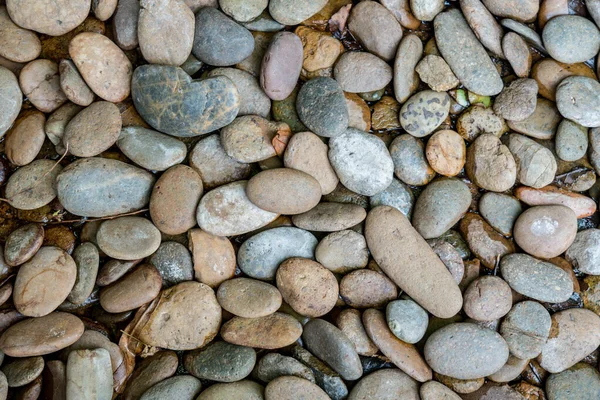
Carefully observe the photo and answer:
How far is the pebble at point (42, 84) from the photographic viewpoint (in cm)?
279

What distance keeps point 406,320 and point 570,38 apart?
1.68 m

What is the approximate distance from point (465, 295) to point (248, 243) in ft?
3.76

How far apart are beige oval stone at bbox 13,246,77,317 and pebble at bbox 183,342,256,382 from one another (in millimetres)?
710

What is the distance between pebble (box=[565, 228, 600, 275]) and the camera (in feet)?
9.39

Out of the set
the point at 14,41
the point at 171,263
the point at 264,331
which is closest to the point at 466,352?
the point at 264,331

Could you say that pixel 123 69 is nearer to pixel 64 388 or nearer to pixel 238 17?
pixel 238 17

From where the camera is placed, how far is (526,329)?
9.16ft

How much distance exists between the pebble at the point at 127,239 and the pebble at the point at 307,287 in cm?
66

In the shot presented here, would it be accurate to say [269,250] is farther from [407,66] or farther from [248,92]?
[407,66]

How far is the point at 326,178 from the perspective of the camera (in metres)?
2.88

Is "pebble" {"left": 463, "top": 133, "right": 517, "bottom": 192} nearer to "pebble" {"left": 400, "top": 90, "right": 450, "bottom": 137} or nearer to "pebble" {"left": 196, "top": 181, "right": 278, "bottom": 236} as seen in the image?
"pebble" {"left": 400, "top": 90, "right": 450, "bottom": 137}

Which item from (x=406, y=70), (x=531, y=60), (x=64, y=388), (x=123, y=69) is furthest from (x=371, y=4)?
(x=64, y=388)

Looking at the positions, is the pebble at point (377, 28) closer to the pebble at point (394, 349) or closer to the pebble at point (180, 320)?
the pebble at point (394, 349)

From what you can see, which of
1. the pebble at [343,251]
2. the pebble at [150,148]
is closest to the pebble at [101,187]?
the pebble at [150,148]
